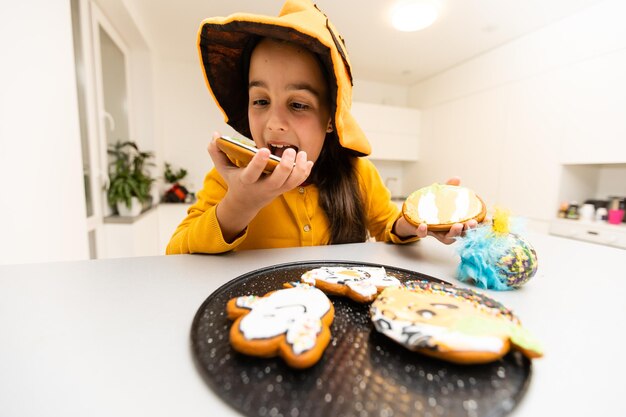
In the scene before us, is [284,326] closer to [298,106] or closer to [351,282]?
[351,282]

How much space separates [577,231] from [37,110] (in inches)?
121

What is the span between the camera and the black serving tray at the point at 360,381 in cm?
19

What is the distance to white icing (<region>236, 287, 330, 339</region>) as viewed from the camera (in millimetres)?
243

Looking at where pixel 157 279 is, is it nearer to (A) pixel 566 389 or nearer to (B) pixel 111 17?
(A) pixel 566 389

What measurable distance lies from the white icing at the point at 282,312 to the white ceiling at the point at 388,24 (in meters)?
2.21

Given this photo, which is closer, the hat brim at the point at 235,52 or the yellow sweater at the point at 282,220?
the hat brim at the point at 235,52

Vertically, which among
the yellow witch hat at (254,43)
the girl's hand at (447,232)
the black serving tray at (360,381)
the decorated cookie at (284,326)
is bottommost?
the black serving tray at (360,381)

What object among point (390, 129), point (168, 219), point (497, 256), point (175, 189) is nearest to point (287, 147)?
point (497, 256)

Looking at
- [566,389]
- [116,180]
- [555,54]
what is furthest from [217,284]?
[555,54]

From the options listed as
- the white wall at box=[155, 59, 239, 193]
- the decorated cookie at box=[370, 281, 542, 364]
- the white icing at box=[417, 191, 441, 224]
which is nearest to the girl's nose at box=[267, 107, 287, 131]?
the white icing at box=[417, 191, 441, 224]

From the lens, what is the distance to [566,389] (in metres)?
0.22

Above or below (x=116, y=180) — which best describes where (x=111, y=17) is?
above

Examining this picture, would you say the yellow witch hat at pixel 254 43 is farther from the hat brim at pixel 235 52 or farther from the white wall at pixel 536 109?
the white wall at pixel 536 109

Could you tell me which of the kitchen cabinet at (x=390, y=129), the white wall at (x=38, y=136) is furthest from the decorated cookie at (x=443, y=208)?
the kitchen cabinet at (x=390, y=129)
